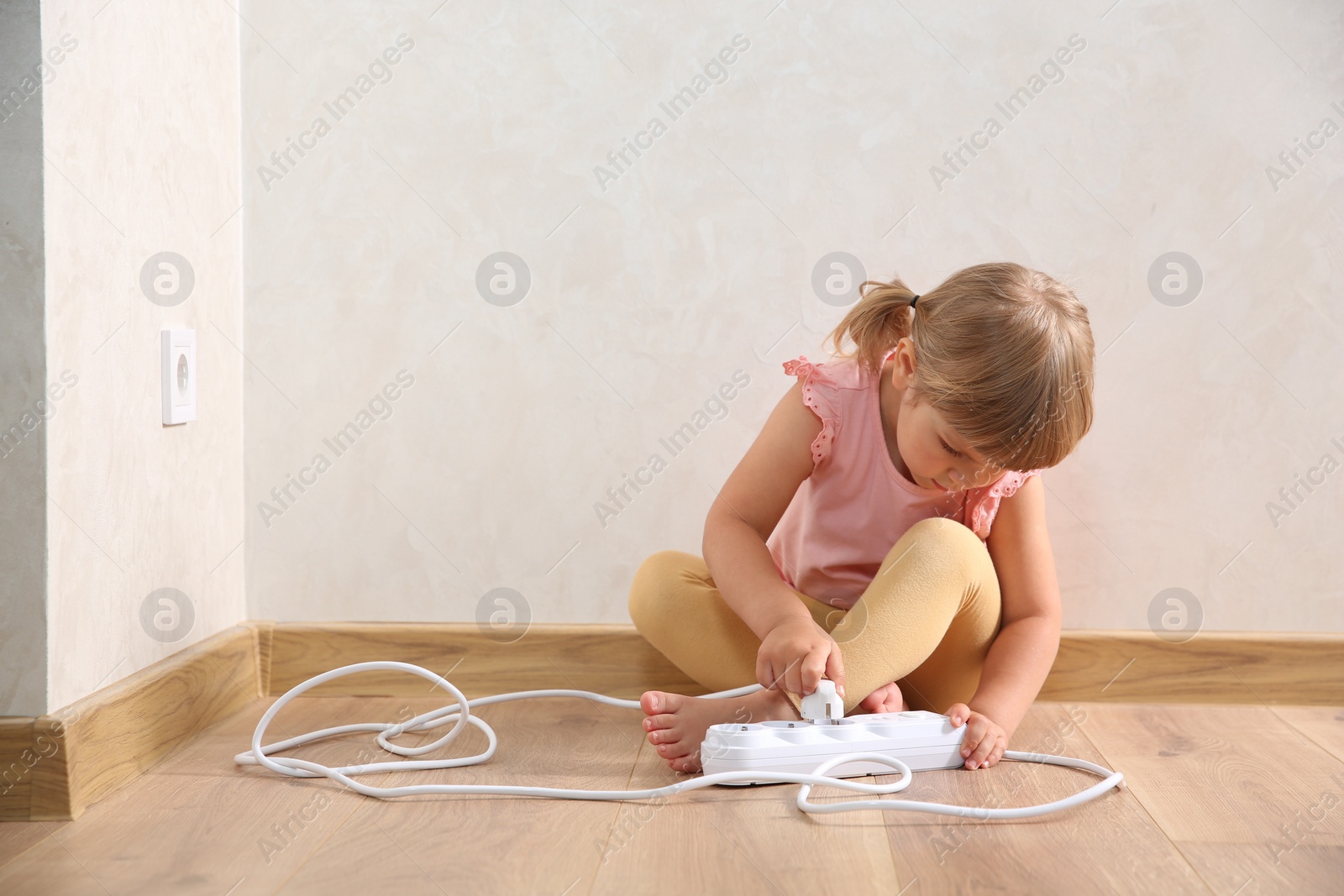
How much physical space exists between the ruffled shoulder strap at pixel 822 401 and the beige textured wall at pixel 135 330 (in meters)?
0.61

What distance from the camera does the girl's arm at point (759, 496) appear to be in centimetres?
97

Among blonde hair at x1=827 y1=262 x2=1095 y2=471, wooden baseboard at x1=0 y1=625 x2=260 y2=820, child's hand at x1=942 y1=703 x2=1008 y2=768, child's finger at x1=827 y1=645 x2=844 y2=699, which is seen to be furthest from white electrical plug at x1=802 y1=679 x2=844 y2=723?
wooden baseboard at x1=0 y1=625 x2=260 y2=820

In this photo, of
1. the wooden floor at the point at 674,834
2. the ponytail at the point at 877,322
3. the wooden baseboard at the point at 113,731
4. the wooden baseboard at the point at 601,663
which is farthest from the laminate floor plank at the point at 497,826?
the ponytail at the point at 877,322

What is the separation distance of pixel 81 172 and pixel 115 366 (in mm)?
164

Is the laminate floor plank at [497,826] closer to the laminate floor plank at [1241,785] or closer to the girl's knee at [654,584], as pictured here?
the girl's knee at [654,584]

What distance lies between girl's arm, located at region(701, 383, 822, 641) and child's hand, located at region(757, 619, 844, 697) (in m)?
0.08

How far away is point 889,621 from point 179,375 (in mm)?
720

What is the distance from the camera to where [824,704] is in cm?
88

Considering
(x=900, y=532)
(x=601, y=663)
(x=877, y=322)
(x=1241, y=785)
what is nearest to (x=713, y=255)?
(x=877, y=322)

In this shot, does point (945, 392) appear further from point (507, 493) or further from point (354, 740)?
point (354, 740)

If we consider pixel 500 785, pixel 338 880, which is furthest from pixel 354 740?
pixel 338 880

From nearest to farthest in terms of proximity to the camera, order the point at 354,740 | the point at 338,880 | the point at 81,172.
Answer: the point at 338,880 → the point at 81,172 → the point at 354,740

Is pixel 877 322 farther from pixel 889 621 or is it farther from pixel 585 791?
pixel 585 791

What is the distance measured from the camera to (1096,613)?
Result: 115 cm
